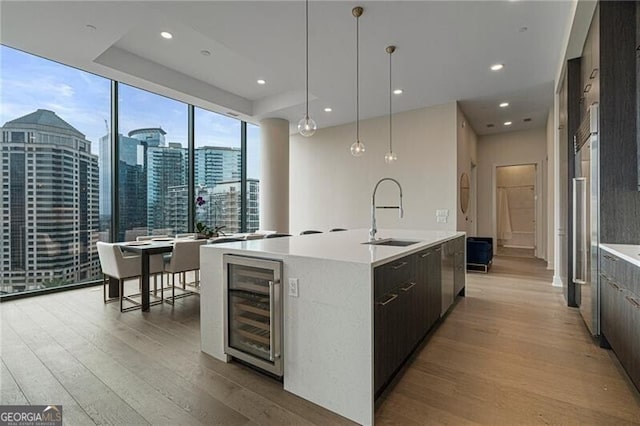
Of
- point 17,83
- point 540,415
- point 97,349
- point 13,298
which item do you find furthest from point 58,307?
point 540,415

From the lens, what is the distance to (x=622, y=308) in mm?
2010

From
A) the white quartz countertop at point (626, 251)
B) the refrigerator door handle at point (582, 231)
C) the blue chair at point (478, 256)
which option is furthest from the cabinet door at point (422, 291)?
the blue chair at point (478, 256)

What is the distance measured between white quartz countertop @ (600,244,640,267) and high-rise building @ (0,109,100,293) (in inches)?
245

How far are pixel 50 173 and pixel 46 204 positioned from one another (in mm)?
450

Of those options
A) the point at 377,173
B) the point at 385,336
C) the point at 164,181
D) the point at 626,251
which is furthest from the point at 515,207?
the point at 164,181

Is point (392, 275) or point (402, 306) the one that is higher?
point (392, 275)

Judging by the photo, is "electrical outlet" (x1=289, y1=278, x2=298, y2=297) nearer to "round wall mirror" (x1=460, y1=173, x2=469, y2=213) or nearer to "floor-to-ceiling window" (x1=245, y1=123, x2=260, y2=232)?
"round wall mirror" (x1=460, y1=173, x2=469, y2=213)

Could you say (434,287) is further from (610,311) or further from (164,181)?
(164,181)

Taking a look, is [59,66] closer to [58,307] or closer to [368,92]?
[58,307]

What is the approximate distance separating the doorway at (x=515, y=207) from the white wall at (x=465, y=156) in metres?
2.34

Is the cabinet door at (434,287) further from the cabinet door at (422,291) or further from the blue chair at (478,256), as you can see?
the blue chair at (478,256)

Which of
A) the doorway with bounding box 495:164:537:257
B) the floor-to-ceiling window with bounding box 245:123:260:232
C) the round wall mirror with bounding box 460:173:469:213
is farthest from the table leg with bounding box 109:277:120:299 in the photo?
the doorway with bounding box 495:164:537:257

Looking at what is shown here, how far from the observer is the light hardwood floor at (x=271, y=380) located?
172 centimetres

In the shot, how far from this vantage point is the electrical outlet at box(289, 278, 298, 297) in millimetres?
1913
